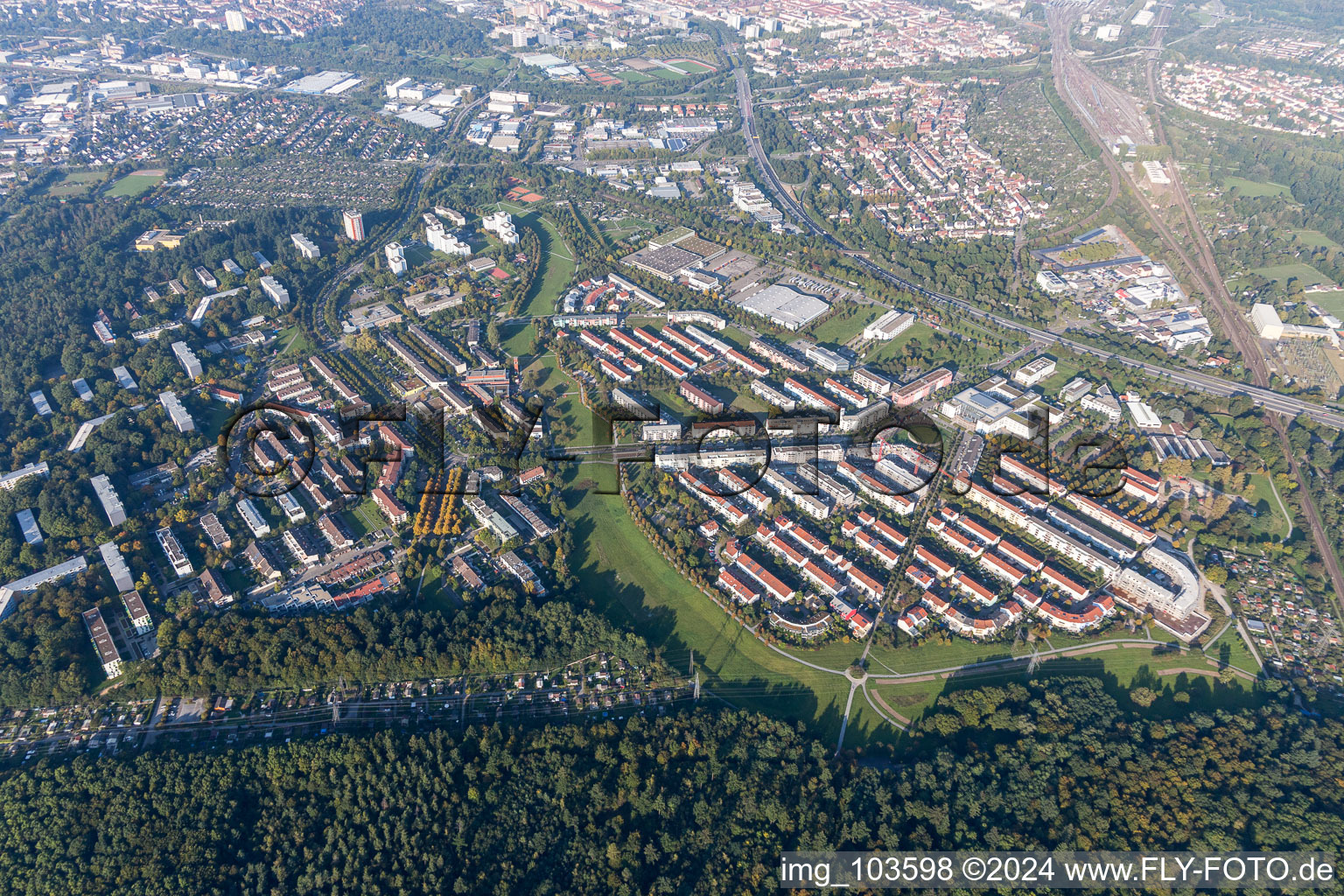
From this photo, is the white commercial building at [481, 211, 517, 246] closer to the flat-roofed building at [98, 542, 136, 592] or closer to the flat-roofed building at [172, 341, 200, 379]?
the flat-roofed building at [172, 341, 200, 379]

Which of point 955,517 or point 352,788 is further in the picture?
point 955,517

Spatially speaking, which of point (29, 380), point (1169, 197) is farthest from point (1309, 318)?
point (29, 380)

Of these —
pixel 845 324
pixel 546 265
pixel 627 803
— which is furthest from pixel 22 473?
pixel 845 324

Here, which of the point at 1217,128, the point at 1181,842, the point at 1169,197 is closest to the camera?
the point at 1181,842

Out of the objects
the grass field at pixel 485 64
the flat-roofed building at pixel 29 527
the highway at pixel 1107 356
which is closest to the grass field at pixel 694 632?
the flat-roofed building at pixel 29 527

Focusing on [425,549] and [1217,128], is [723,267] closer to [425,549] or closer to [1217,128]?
[425,549]

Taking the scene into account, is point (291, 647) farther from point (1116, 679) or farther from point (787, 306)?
point (787, 306)

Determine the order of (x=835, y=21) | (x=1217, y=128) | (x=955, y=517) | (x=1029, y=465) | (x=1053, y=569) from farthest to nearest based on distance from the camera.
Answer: (x=835, y=21) < (x=1217, y=128) < (x=1029, y=465) < (x=955, y=517) < (x=1053, y=569)

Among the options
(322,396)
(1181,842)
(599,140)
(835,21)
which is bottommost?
(1181,842)

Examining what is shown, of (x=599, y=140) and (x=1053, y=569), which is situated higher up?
(x=599, y=140)
